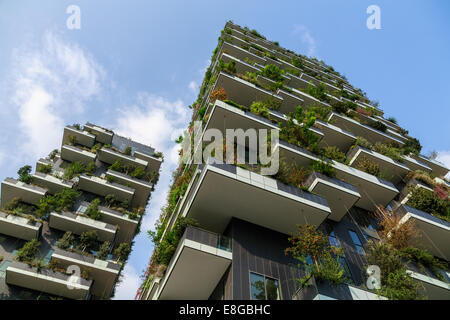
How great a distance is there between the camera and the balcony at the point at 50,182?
22.7 metres

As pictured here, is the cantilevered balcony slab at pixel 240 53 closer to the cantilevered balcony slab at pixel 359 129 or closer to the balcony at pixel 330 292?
the cantilevered balcony slab at pixel 359 129

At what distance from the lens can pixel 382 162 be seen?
1900cm

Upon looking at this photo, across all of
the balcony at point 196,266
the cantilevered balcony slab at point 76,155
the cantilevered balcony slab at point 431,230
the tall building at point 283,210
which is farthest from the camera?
the cantilevered balcony slab at point 76,155

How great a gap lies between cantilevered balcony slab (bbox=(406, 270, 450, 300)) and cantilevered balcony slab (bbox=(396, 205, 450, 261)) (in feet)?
9.16

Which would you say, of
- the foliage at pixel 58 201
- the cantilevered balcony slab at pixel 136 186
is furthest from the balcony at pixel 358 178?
the foliage at pixel 58 201

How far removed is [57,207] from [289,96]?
22058 millimetres

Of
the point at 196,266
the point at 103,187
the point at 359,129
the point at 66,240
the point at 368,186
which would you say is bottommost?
the point at 66,240

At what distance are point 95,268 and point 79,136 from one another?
17.4 m

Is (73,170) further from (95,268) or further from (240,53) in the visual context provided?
(240,53)

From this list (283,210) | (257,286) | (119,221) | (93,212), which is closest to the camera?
(257,286)

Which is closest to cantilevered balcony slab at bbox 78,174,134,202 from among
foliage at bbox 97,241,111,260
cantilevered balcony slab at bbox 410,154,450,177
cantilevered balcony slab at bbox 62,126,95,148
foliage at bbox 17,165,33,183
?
foliage at bbox 17,165,33,183

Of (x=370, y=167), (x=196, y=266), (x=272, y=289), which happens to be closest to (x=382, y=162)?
(x=370, y=167)

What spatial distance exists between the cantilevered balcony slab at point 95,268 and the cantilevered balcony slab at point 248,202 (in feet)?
34.1
